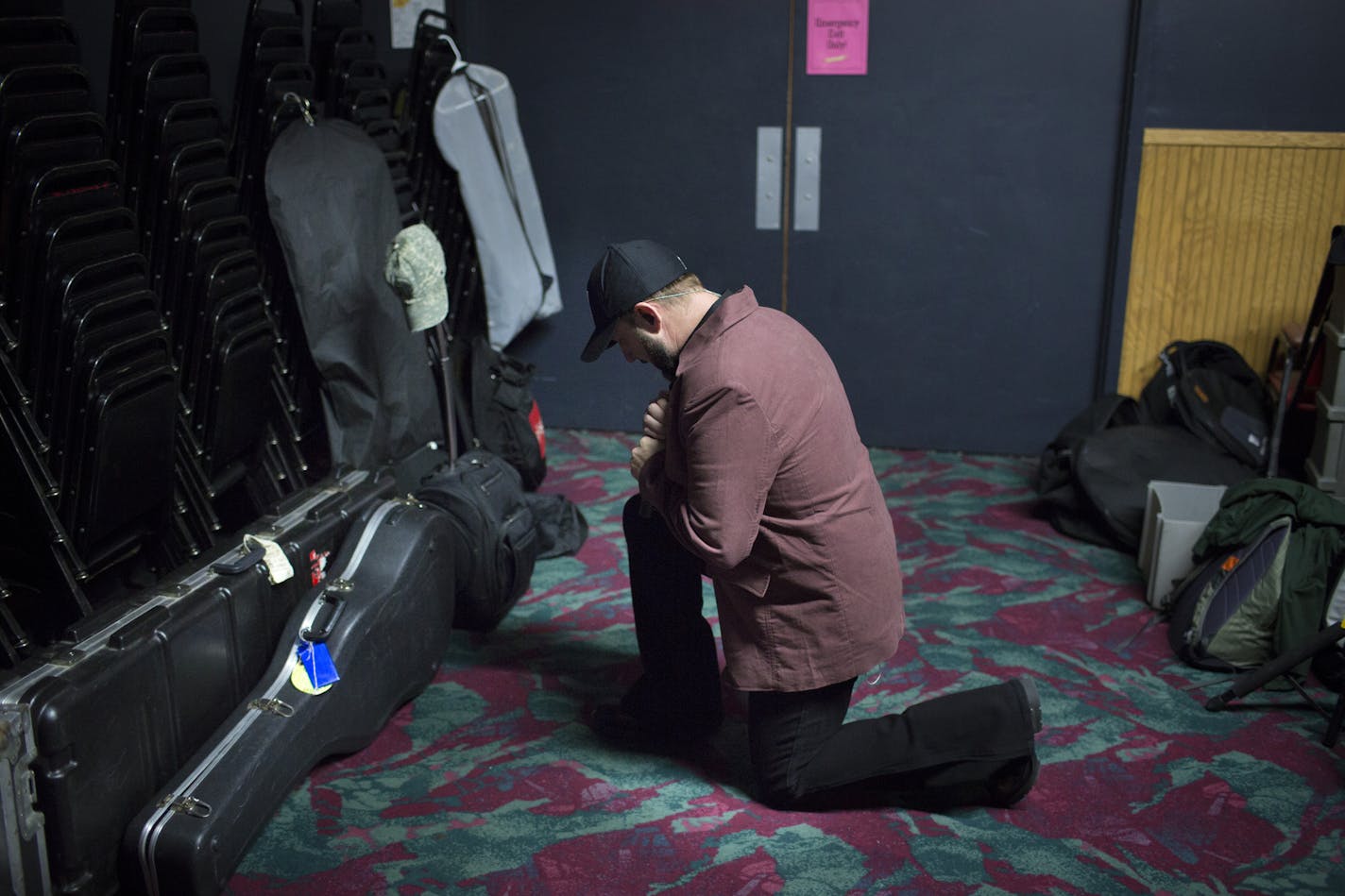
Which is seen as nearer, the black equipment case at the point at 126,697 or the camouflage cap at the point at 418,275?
the black equipment case at the point at 126,697

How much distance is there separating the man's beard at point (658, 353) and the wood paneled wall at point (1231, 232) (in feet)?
8.34

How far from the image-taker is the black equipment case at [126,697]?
1972 millimetres

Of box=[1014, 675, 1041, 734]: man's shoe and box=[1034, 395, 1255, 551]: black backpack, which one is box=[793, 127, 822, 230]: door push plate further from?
box=[1014, 675, 1041, 734]: man's shoe

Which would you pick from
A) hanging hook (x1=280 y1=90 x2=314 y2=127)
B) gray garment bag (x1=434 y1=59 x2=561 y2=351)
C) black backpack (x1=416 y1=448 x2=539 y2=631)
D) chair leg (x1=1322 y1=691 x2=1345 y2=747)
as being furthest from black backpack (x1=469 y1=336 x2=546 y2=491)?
chair leg (x1=1322 y1=691 x2=1345 y2=747)

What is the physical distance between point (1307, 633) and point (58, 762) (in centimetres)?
247

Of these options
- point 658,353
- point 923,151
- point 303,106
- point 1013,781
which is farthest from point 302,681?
point 923,151

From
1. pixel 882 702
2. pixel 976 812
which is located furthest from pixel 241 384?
pixel 976 812

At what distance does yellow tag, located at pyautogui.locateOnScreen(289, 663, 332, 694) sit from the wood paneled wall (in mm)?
3036

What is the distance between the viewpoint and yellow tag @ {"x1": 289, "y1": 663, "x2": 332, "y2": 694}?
2436mm

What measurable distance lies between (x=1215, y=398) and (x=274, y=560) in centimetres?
283

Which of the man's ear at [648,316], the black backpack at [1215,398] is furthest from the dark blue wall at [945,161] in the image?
the man's ear at [648,316]

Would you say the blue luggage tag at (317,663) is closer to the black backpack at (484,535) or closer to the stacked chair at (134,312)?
the stacked chair at (134,312)

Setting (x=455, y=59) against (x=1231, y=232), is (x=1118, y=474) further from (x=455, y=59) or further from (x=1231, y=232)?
(x=455, y=59)

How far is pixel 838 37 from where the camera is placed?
14.1ft
